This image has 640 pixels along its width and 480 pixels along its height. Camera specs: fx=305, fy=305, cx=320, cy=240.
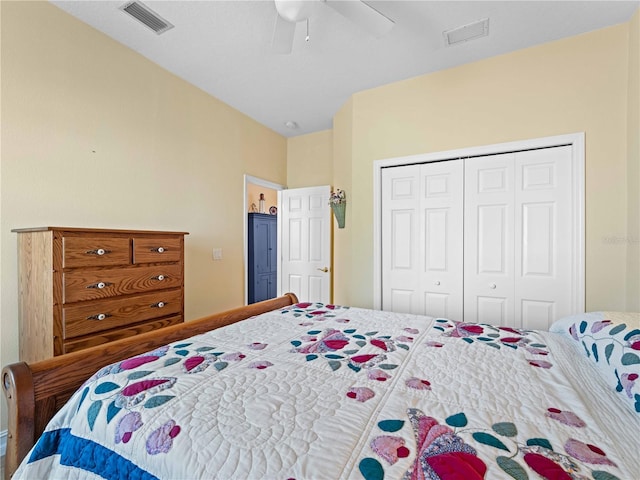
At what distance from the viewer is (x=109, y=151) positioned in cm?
230

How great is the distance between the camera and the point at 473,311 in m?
2.64

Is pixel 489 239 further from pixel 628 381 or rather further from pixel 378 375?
pixel 378 375

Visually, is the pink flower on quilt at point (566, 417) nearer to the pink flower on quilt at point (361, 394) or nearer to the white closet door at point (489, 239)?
the pink flower on quilt at point (361, 394)

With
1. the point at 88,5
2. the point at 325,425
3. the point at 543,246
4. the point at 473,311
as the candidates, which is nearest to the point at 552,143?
the point at 543,246

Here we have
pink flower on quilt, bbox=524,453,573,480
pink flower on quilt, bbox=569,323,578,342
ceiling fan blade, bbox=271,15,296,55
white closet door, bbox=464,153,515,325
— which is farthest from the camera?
white closet door, bbox=464,153,515,325

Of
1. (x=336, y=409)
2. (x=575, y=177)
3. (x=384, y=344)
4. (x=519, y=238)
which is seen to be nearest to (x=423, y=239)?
(x=519, y=238)

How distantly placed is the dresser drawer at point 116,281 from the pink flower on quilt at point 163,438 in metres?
1.34

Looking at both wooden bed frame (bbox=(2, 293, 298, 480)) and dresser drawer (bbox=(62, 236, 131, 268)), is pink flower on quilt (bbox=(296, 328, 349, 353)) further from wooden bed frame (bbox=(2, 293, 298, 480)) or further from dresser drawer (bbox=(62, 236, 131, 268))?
dresser drawer (bbox=(62, 236, 131, 268))

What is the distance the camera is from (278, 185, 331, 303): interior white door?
380 cm

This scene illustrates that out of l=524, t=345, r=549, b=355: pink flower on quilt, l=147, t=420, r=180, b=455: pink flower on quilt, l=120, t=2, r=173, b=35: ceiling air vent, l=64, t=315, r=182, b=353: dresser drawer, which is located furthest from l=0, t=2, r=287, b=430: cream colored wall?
l=524, t=345, r=549, b=355: pink flower on quilt

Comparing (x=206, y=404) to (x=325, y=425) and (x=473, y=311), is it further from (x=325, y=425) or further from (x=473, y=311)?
(x=473, y=311)

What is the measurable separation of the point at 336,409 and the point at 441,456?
28 centimetres

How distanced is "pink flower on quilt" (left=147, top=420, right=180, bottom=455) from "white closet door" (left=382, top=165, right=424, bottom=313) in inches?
97.6

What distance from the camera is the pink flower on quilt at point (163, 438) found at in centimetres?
69
